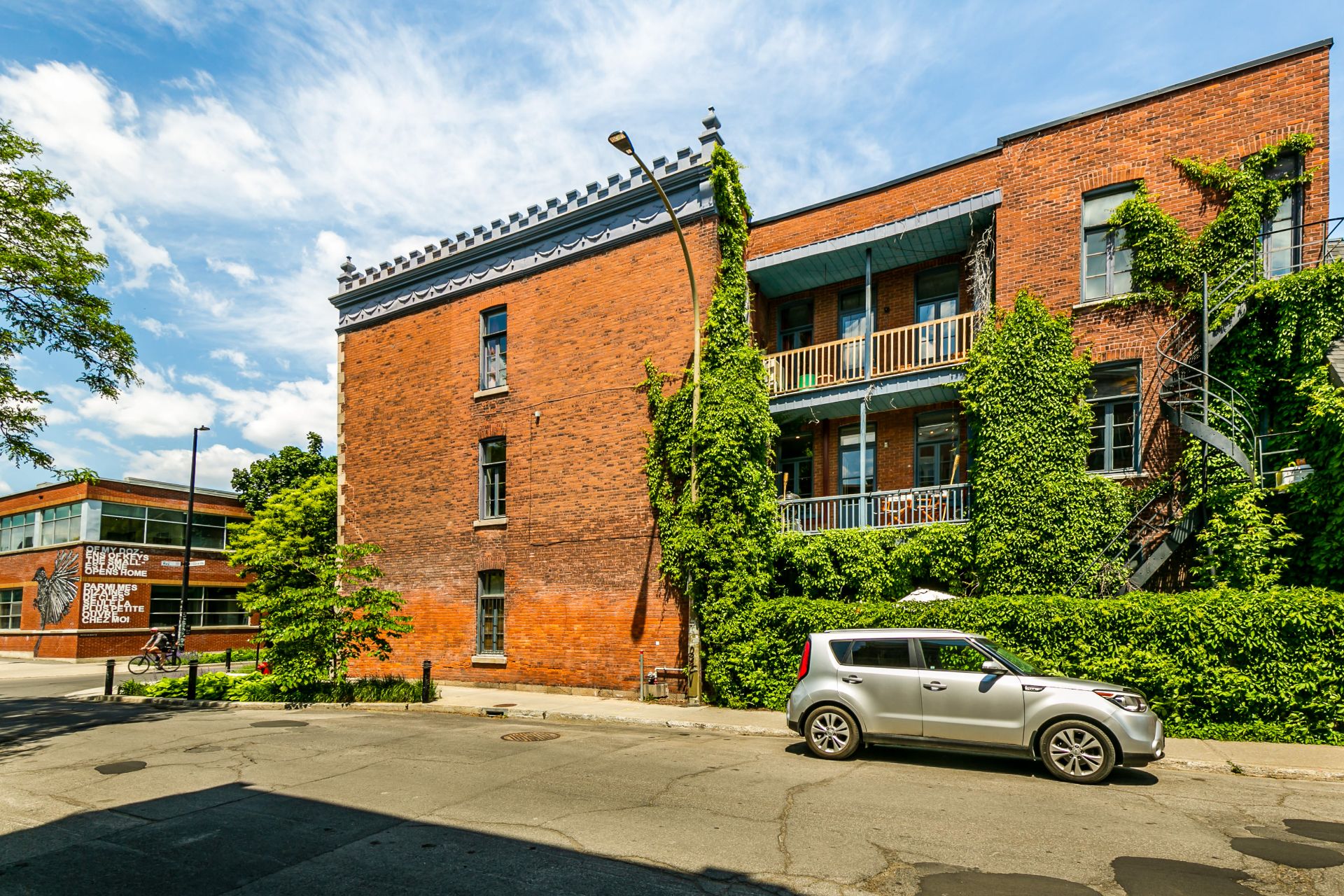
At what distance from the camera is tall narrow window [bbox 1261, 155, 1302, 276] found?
527 inches

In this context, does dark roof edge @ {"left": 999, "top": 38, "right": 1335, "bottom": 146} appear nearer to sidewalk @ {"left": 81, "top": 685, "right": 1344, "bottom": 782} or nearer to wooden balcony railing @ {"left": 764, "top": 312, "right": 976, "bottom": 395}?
wooden balcony railing @ {"left": 764, "top": 312, "right": 976, "bottom": 395}

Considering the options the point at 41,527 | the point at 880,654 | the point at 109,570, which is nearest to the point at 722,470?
the point at 880,654

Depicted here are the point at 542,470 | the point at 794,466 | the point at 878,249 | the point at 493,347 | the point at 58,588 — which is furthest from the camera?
the point at 58,588

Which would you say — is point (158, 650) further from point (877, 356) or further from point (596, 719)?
point (877, 356)

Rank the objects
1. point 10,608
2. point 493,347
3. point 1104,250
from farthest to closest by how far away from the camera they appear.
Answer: point 10,608 → point 493,347 → point 1104,250

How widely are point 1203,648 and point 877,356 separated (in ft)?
27.5

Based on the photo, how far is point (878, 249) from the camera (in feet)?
56.5

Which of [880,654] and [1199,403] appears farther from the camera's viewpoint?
[1199,403]

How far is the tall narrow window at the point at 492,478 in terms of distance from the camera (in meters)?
20.7

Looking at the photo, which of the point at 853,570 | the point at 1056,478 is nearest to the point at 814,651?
the point at 853,570

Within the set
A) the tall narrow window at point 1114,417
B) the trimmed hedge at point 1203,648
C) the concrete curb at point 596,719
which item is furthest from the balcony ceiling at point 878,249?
the concrete curb at point 596,719

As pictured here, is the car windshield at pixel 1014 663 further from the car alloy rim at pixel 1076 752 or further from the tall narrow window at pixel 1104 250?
the tall narrow window at pixel 1104 250

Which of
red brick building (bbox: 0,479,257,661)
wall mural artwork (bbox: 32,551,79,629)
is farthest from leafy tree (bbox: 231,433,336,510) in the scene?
wall mural artwork (bbox: 32,551,79,629)

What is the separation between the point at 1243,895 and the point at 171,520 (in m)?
43.9
